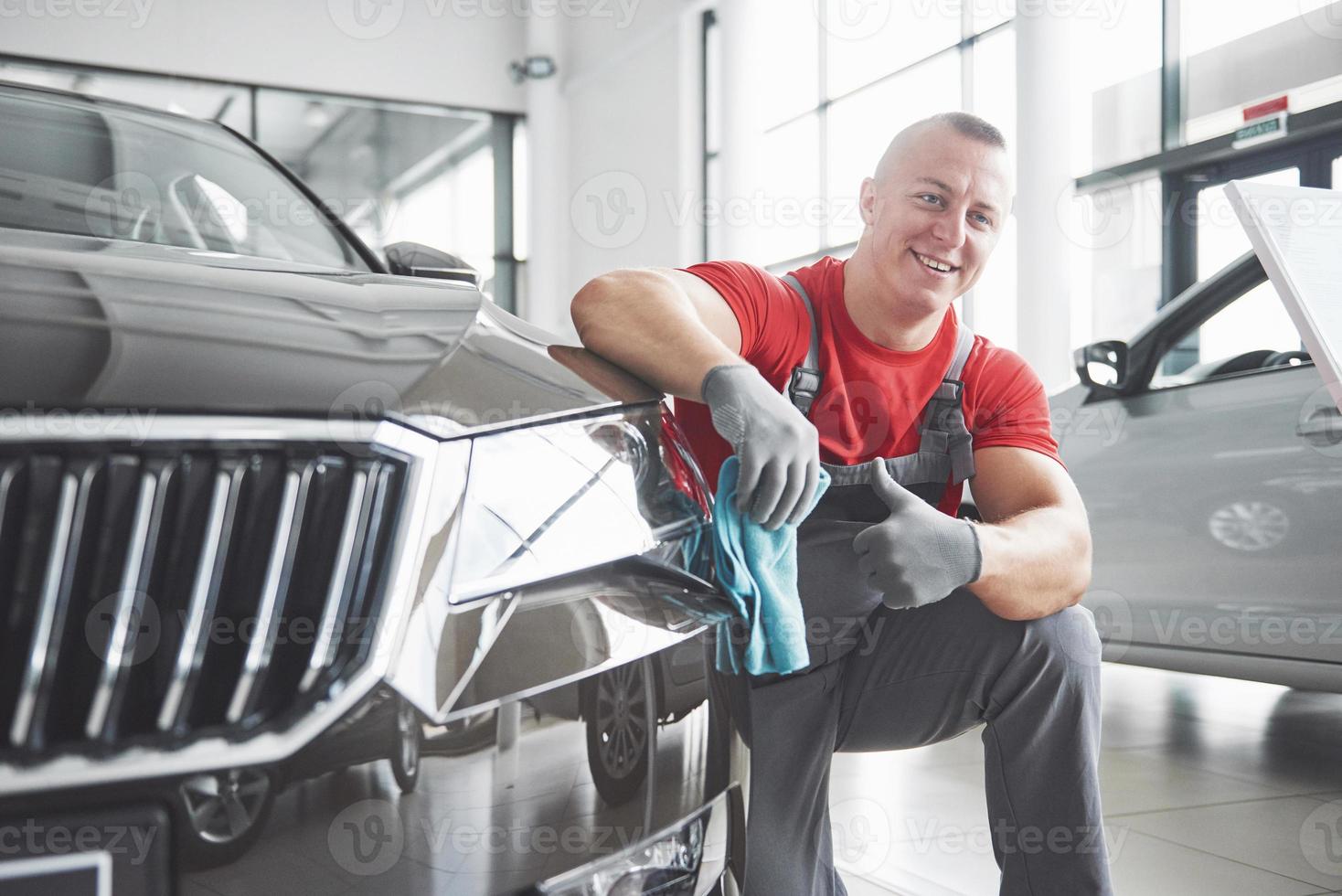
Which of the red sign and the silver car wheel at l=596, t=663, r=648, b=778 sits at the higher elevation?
the red sign

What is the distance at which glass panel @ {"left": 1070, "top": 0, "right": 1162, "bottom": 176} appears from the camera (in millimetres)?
5938

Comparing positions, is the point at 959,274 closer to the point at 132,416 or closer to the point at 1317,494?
the point at 1317,494

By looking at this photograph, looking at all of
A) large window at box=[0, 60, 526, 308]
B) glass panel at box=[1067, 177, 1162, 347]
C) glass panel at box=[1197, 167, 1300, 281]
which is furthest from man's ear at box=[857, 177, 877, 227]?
large window at box=[0, 60, 526, 308]

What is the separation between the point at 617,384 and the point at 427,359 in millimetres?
221

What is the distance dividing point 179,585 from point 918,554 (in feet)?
2.77

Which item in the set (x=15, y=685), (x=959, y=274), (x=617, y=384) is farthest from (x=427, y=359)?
(x=959, y=274)

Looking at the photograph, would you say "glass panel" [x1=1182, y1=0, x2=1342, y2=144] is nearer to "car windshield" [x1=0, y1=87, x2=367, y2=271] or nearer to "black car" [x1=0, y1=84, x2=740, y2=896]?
"car windshield" [x1=0, y1=87, x2=367, y2=271]

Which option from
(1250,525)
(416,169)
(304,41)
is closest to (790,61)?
(416,169)

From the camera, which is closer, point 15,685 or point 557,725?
point 15,685

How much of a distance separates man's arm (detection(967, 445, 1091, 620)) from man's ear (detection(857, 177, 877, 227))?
425 mm

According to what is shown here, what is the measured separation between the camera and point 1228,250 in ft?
18.6

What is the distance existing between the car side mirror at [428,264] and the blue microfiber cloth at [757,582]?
2.27ft

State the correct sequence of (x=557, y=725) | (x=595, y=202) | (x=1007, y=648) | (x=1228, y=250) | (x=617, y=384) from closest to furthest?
(x=557, y=725)
(x=617, y=384)
(x=1007, y=648)
(x=1228, y=250)
(x=595, y=202)

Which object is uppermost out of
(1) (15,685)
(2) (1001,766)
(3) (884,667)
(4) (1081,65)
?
(4) (1081,65)
